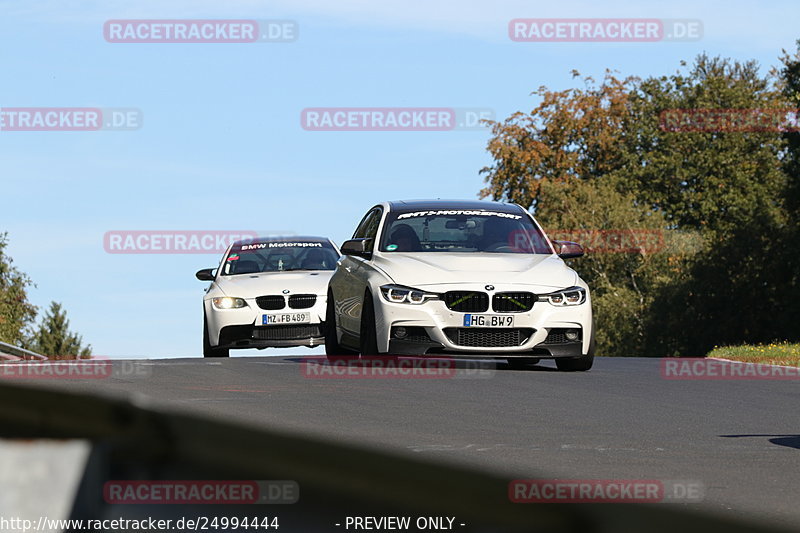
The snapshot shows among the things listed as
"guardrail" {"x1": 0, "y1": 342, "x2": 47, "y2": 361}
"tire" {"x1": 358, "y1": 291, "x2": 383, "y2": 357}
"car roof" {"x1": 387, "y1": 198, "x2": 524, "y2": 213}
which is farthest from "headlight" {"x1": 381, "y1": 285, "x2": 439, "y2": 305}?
"guardrail" {"x1": 0, "y1": 342, "x2": 47, "y2": 361}

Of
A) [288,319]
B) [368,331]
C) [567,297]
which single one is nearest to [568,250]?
[567,297]

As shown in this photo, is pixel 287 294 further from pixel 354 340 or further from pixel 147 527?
pixel 147 527

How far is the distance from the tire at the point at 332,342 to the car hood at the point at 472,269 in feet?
6.04

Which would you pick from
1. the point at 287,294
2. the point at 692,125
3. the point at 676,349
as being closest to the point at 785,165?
the point at 676,349

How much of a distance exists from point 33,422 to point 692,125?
70.7m

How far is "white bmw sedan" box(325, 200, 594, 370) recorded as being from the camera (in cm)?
1558

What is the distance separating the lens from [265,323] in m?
21.8

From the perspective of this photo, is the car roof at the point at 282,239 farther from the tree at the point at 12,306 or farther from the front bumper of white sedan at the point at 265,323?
the tree at the point at 12,306

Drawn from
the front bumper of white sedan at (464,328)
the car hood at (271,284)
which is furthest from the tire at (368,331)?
the car hood at (271,284)

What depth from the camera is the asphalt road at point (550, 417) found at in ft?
26.7

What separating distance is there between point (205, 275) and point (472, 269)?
7.88 meters

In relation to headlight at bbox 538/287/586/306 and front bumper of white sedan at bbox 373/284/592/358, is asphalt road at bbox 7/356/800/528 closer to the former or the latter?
front bumper of white sedan at bbox 373/284/592/358

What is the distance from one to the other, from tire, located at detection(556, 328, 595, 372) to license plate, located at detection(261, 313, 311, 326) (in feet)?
18.5

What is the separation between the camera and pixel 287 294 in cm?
2186
